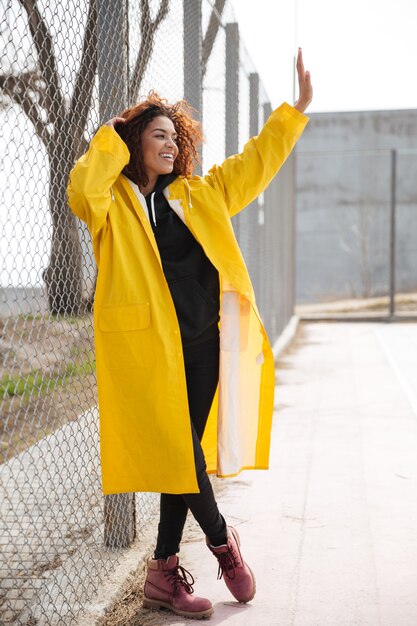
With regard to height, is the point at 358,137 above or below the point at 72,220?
above

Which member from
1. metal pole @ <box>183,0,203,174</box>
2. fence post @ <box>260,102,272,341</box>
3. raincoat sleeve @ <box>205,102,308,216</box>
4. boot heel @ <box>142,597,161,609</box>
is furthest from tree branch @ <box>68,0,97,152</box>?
fence post @ <box>260,102,272,341</box>

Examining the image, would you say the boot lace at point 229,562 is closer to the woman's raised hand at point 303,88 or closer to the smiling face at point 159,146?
the smiling face at point 159,146

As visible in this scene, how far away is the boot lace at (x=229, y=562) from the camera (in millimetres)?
2865

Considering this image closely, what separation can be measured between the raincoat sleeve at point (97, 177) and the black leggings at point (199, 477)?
0.55 meters

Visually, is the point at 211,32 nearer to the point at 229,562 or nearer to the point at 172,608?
the point at 229,562

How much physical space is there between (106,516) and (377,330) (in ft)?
34.1

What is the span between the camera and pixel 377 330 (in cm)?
1316

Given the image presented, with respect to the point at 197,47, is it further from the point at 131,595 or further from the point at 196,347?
the point at 131,595

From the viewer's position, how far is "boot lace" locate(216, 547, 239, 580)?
287 cm

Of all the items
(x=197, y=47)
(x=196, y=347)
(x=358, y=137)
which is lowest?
(x=196, y=347)

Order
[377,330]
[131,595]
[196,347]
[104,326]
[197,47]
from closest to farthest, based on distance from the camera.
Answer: [104,326] < [196,347] < [131,595] < [197,47] < [377,330]

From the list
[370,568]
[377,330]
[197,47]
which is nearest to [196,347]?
[370,568]

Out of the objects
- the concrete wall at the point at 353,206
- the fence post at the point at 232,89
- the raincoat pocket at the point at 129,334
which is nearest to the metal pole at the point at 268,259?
the fence post at the point at 232,89

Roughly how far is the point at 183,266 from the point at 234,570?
108cm
